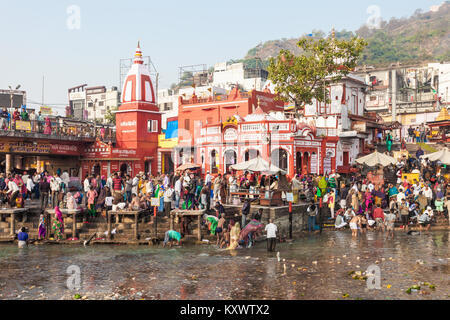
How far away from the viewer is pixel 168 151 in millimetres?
41375

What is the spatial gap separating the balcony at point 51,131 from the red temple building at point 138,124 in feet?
6.14

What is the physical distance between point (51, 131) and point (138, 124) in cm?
768

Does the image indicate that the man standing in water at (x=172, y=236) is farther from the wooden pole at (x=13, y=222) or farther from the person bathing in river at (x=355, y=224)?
the person bathing in river at (x=355, y=224)

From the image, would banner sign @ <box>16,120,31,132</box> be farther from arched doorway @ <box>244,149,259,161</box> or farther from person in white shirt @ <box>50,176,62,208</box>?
arched doorway @ <box>244,149,259,161</box>

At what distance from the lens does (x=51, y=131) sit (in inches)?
1409

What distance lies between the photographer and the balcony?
32688 mm

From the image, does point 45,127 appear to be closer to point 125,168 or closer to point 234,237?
point 125,168

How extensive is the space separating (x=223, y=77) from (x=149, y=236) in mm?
47880

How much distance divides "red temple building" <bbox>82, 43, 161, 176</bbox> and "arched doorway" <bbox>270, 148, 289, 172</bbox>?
13309 mm

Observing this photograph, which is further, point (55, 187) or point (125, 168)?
point (125, 168)

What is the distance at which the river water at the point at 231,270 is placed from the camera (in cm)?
1278

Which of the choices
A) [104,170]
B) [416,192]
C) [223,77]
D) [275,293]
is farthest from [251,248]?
[223,77]

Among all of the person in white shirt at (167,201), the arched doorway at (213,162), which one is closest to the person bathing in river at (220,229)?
the person in white shirt at (167,201)

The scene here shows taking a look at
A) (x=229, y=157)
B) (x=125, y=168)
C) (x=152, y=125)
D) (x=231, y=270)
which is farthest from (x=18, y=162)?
(x=231, y=270)
